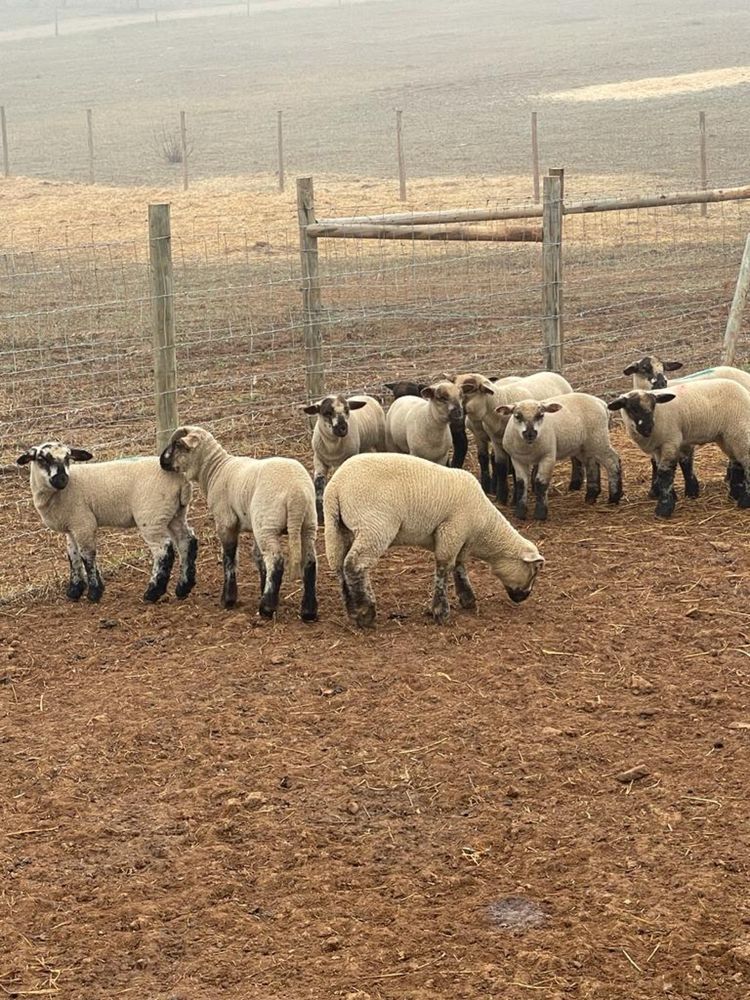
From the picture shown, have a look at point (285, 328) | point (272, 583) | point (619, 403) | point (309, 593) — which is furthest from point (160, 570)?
point (619, 403)

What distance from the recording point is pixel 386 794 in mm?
6297

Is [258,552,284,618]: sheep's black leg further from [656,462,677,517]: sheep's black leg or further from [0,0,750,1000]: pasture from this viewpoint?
[656,462,677,517]: sheep's black leg

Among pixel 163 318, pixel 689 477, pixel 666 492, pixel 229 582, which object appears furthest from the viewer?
pixel 689 477

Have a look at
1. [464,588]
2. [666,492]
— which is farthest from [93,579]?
[666,492]

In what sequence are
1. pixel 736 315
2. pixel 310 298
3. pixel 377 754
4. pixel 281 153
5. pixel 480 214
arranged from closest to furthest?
pixel 377 754
pixel 310 298
pixel 480 214
pixel 736 315
pixel 281 153

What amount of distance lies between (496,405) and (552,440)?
0.78 meters

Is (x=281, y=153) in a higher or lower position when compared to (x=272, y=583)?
higher

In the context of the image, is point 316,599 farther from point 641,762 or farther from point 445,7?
point 445,7

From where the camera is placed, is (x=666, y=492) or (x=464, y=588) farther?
(x=666, y=492)

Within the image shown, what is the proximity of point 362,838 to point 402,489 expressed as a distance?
2.89 m

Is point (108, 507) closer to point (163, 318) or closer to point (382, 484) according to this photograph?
point (163, 318)

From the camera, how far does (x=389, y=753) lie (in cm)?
669

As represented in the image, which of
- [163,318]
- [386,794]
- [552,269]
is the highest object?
[552,269]

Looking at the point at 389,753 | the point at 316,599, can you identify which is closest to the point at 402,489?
the point at 316,599
